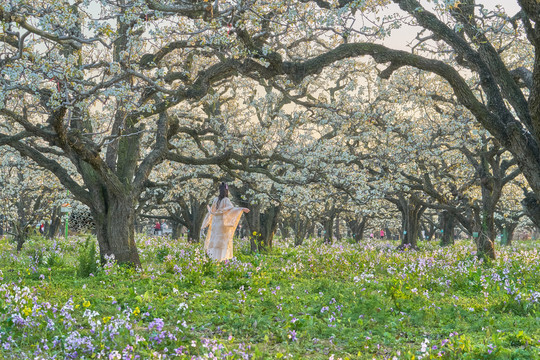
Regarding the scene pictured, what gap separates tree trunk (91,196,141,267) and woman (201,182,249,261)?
3.73 meters

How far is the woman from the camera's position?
16.2 meters

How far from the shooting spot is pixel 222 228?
16.2 m

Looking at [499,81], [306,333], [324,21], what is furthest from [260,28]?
[306,333]

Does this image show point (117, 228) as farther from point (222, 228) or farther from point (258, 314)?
point (258, 314)

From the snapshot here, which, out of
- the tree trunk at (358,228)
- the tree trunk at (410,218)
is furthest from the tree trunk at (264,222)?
the tree trunk at (358,228)

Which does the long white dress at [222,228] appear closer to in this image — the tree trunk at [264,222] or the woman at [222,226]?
the woman at [222,226]

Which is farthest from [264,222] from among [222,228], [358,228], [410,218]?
[358,228]

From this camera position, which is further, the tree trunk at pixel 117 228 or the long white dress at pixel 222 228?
the long white dress at pixel 222 228

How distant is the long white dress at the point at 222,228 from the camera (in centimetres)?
1622

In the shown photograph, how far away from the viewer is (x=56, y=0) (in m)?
7.90

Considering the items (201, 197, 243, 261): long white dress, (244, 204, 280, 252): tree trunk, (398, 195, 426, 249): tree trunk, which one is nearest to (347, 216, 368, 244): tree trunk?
(398, 195, 426, 249): tree trunk

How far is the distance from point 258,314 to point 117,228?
605cm

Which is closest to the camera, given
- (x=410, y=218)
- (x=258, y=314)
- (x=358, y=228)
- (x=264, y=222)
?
(x=258, y=314)

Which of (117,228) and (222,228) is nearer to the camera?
(117,228)
